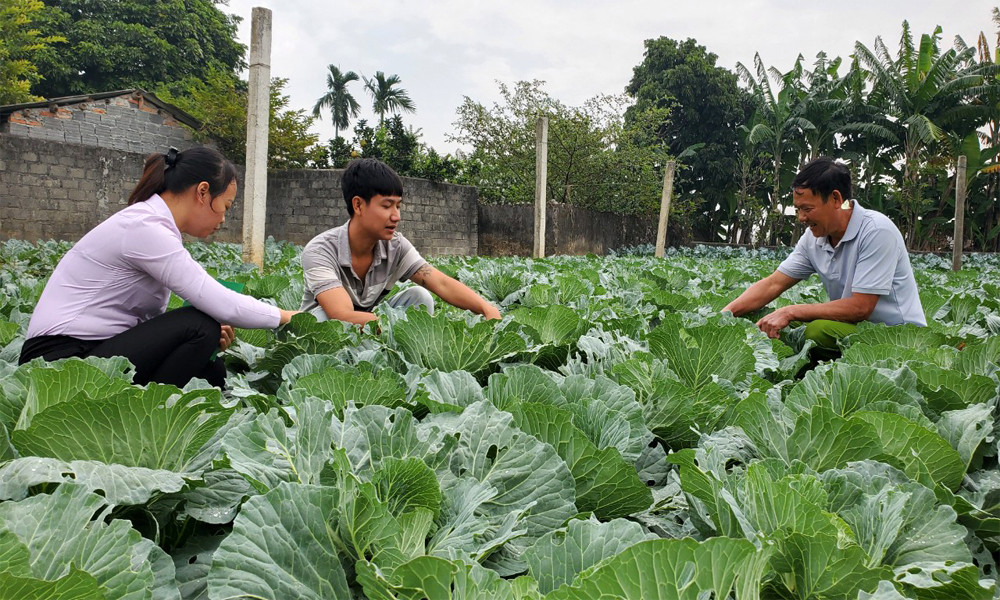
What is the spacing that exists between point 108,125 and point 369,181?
64.0 feet

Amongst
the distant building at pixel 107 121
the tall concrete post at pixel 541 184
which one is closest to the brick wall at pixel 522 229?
the tall concrete post at pixel 541 184

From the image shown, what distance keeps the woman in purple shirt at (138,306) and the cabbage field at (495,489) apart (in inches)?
26.4

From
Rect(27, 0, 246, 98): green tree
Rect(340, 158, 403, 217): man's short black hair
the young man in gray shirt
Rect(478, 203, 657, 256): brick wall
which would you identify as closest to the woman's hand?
the young man in gray shirt

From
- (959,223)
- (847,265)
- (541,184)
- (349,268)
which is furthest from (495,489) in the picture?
(959,223)

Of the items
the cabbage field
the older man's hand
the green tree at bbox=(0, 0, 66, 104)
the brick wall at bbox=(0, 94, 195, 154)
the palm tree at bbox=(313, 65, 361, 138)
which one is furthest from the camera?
the palm tree at bbox=(313, 65, 361, 138)

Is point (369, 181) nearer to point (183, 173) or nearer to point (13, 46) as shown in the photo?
point (183, 173)

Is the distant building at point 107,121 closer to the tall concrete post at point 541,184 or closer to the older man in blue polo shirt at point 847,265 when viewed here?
the tall concrete post at point 541,184

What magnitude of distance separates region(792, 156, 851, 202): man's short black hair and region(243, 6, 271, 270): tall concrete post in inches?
235

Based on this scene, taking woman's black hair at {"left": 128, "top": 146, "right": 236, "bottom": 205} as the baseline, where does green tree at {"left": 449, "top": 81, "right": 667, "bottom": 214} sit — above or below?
above

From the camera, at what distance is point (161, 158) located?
2635mm

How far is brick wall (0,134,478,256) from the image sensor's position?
1031 cm

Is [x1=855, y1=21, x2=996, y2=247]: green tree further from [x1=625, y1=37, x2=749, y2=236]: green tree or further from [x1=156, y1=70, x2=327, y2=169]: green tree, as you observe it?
[x1=156, y1=70, x2=327, y2=169]: green tree

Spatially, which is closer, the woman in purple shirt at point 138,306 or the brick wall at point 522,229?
the woman in purple shirt at point 138,306

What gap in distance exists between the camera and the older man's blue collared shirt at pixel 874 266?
3.49 metres
